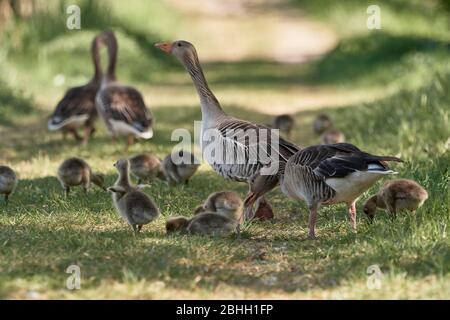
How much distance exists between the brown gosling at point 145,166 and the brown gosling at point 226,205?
2.26 meters

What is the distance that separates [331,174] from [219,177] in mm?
3943

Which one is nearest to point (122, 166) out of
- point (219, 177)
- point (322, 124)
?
point (219, 177)

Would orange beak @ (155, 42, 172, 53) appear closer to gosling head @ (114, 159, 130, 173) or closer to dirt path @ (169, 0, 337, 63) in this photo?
gosling head @ (114, 159, 130, 173)

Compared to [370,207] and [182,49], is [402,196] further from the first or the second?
[182,49]

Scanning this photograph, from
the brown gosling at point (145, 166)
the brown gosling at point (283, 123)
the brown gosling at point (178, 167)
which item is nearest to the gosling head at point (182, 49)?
the brown gosling at point (178, 167)

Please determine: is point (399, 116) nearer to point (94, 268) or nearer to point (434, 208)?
point (434, 208)

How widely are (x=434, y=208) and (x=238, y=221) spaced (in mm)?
1619

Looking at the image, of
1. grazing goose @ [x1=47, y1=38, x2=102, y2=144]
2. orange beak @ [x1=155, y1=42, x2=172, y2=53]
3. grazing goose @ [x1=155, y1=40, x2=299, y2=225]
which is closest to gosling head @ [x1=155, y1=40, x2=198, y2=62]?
orange beak @ [x1=155, y1=42, x2=172, y2=53]

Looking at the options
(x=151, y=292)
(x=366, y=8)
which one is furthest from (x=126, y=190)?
(x=366, y=8)

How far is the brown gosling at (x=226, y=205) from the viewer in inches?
327

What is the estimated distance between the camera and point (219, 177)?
→ 1145cm

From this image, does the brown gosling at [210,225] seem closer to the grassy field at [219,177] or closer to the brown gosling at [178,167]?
the grassy field at [219,177]

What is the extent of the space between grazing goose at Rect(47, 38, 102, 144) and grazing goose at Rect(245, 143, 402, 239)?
5850 millimetres

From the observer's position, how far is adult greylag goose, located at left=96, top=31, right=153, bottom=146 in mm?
12672
